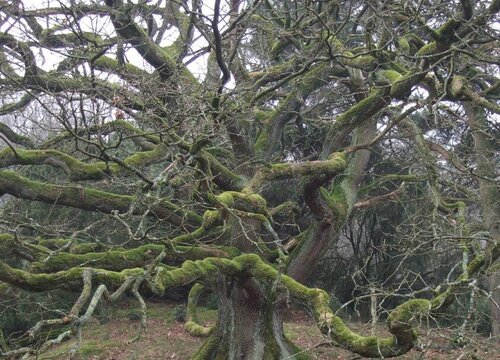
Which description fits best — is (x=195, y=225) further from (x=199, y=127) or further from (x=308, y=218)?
(x=308, y=218)

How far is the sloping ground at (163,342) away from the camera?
33.5ft

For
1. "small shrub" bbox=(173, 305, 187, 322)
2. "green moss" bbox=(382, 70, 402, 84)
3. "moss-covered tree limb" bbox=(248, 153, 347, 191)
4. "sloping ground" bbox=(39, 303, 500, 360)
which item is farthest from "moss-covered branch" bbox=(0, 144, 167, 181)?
"small shrub" bbox=(173, 305, 187, 322)

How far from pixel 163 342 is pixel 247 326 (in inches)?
153

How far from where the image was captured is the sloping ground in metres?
10.2

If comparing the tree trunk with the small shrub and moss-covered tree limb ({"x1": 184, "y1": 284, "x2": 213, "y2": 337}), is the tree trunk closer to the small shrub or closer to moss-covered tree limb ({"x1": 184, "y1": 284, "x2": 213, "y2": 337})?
moss-covered tree limb ({"x1": 184, "y1": 284, "x2": 213, "y2": 337})

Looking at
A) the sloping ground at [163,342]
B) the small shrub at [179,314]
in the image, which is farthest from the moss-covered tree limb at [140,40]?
the small shrub at [179,314]

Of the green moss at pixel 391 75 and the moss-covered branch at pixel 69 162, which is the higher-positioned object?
the green moss at pixel 391 75

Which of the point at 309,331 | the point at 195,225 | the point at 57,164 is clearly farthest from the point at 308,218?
the point at 57,164

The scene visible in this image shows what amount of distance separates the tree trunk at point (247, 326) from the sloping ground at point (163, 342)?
94 cm

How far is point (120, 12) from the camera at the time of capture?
7574 millimetres

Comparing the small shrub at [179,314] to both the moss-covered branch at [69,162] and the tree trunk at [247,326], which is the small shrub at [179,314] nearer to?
the tree trunk at [247,326]

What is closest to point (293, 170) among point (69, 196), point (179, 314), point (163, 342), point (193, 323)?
point (69, 196)

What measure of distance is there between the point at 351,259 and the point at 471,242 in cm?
967

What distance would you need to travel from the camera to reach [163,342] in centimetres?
1155
